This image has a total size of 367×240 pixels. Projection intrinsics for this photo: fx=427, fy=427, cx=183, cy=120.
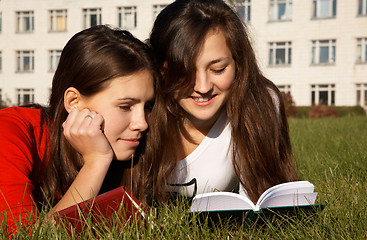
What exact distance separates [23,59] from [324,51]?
65.3 feet

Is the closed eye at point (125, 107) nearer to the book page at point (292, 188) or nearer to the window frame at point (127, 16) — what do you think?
the book page at point (292, 188)

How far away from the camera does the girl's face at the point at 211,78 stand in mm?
2701

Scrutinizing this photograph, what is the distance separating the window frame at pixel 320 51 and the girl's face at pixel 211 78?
78.4ft

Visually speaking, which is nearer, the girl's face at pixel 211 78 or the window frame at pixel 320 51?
the girl's face at pixel 211 78

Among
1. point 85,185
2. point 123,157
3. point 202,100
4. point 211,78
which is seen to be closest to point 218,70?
point 211,78

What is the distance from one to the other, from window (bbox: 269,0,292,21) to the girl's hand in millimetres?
25458

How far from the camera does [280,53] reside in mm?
26094

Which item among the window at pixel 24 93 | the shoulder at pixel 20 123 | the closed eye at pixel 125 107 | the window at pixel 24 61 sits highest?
the window at pixel 24 61

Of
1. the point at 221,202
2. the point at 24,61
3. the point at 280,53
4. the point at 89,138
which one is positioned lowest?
the point at 221,202

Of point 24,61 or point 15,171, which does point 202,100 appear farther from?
point 24,61

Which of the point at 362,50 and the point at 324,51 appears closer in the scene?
the point at 362,50

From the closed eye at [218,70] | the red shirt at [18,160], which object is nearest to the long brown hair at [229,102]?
the closed eye at [218,70]

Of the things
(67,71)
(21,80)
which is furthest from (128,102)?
(21,80)

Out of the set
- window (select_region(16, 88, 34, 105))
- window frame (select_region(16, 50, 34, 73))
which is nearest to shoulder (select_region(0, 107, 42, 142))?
window (select_region(16, 88, 34, 105))
